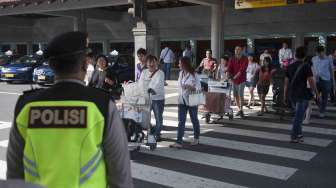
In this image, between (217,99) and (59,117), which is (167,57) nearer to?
(217,99)

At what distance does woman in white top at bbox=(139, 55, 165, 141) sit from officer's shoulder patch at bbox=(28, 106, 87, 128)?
224 inches

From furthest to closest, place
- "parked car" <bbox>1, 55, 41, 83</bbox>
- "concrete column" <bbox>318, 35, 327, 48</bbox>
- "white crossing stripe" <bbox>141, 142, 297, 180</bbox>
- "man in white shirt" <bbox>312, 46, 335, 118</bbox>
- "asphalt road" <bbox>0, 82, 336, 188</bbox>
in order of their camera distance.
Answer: "concrete column" <bbox>318, 35, 327, 48</bbox> < "parked car" <bbox>1, 55, 41, 83</bbox> < "man in white shirt" <bbox>312, 46, 335, 118</bbox> < "white crossing stripe" <bbox>141, 142, 297, 180</bbox> < "asphalt road" <bbox>0, 82, 336, 188</bbox>

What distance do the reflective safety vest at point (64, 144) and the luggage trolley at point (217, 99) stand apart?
823 cm

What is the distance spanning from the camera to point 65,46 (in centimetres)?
207

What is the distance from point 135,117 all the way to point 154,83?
834 millimetres

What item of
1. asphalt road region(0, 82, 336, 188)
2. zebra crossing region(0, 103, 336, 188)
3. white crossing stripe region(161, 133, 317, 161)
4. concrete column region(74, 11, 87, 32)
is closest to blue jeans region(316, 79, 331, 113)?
asphalt road region(0, 82, 336, 188)

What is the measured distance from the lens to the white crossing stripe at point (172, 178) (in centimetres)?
563

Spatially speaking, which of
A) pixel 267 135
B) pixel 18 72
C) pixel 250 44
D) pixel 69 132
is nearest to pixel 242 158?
pixel 267 135

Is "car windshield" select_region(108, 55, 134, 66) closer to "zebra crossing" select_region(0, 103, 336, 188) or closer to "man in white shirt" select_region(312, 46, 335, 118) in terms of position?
"zebra crossing" select_region(0, 103, 336, 188)

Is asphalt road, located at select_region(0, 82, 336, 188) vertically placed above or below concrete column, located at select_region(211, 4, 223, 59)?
below

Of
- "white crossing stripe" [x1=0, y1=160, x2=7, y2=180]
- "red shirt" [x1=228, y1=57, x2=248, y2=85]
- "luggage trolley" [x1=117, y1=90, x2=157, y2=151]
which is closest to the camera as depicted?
"white crossing stripe" [x1=0, y1=160, x2=7, y2=180]

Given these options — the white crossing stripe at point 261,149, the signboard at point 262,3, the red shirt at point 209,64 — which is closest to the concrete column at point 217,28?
the signboard at point 262,3

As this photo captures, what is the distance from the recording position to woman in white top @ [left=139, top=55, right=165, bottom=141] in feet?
25.7

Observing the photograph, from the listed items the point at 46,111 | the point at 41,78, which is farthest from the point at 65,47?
the point at 41,78
